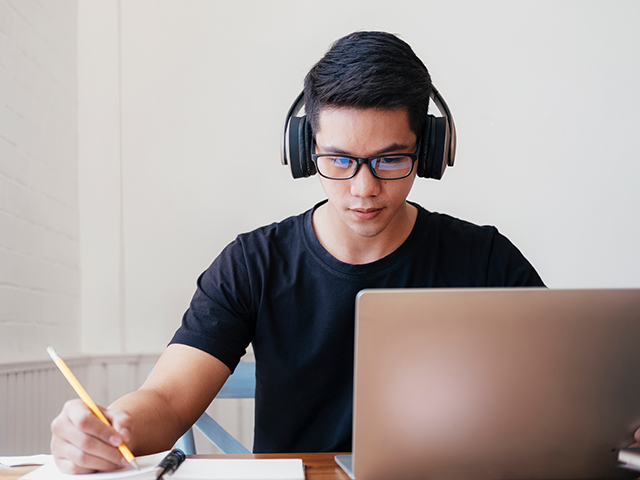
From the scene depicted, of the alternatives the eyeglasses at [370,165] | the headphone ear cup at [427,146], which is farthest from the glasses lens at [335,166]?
the headphone ear cup at [427,146]

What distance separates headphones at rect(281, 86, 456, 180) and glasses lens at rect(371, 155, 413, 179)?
79 millimetres

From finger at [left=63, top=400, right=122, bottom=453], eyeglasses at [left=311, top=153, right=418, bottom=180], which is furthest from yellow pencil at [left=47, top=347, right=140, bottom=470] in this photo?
eyeglasses at [left=311, top=153, right=418, bottom=180]

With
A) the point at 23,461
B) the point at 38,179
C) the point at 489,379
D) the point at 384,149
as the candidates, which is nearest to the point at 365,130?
the point at 384,149

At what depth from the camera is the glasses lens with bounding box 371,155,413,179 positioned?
3.67 feet

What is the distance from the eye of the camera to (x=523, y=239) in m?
2.10

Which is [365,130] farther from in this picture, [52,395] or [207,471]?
[52,395]

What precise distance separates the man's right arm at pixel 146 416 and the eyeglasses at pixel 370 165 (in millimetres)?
451

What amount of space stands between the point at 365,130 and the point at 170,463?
68 centimetres

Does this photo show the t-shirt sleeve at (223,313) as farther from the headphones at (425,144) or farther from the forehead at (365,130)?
the forehead at (365,130)

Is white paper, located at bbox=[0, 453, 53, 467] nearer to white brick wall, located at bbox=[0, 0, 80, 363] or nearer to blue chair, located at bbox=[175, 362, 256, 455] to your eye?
blue chair, located at bbox=[175, 362, 256, 455]

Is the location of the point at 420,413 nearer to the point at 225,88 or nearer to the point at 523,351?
the point at 523,351

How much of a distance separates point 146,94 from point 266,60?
45 centimetres

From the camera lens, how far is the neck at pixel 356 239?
1.33 meters

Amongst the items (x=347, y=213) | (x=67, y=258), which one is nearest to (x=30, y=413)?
(x=67, y=258)
